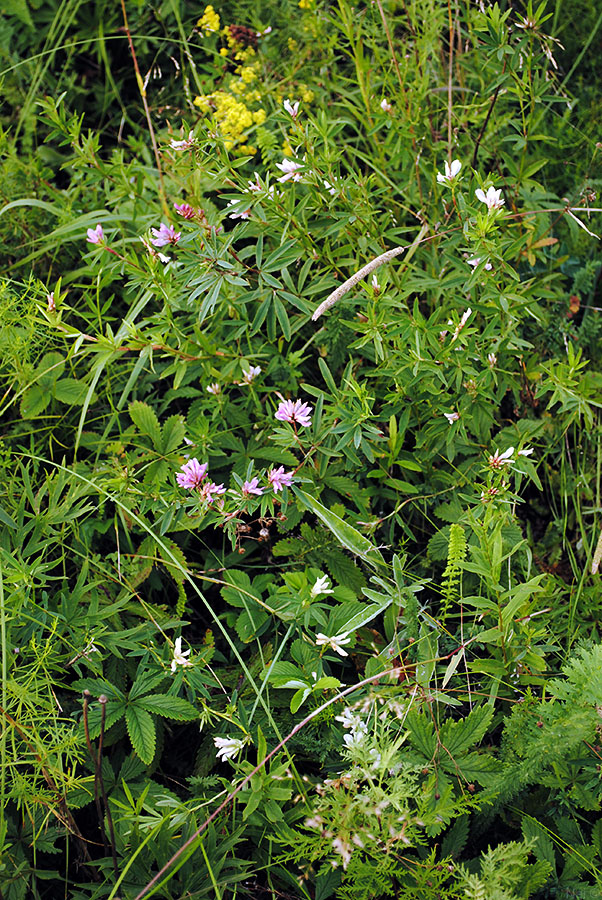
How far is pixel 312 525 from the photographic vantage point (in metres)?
2.28

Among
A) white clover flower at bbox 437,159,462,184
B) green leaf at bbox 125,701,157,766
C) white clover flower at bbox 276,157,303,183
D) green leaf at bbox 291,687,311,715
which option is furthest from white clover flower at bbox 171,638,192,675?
white clover flower at bbox 437,159,462,184

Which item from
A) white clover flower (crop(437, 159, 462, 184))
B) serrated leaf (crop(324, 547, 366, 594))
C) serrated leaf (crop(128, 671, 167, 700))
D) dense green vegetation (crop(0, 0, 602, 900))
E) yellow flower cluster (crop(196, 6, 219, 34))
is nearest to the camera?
dense green vegetation (crop(0, 0, 602, 900))

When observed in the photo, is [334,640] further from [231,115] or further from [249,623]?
[231,115]

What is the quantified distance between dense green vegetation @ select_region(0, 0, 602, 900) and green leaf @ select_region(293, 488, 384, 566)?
1 centimetres

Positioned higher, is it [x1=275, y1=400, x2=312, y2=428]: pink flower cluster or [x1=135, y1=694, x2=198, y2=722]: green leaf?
[x1=275, y1=400, x2=312, y2=428]: pink flower cluster

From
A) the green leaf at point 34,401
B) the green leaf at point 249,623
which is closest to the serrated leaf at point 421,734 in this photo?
the green leaf at point 249,623

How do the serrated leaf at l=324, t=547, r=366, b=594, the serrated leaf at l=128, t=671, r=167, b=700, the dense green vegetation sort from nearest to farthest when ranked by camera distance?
the dense green vegetation
the serrated leaf at l=128, t=671, r=167, b=700
the serrated leaf at l=324, t=547, r=366, b=594

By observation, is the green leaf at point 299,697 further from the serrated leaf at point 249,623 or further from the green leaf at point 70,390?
the green leaf at point 70,390

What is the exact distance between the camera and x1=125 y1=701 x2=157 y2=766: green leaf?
1.71 meters

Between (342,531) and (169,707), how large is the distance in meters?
0.65

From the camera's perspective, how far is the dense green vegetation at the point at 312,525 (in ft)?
5.23

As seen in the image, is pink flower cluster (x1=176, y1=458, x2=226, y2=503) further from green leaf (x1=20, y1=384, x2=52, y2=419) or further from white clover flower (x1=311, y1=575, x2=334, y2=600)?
green leaf (x1=20, y1=384, x2=52, y2=419)

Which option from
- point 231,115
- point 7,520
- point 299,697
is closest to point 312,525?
point 299,697

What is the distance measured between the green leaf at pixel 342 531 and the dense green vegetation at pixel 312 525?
1 centimetres
